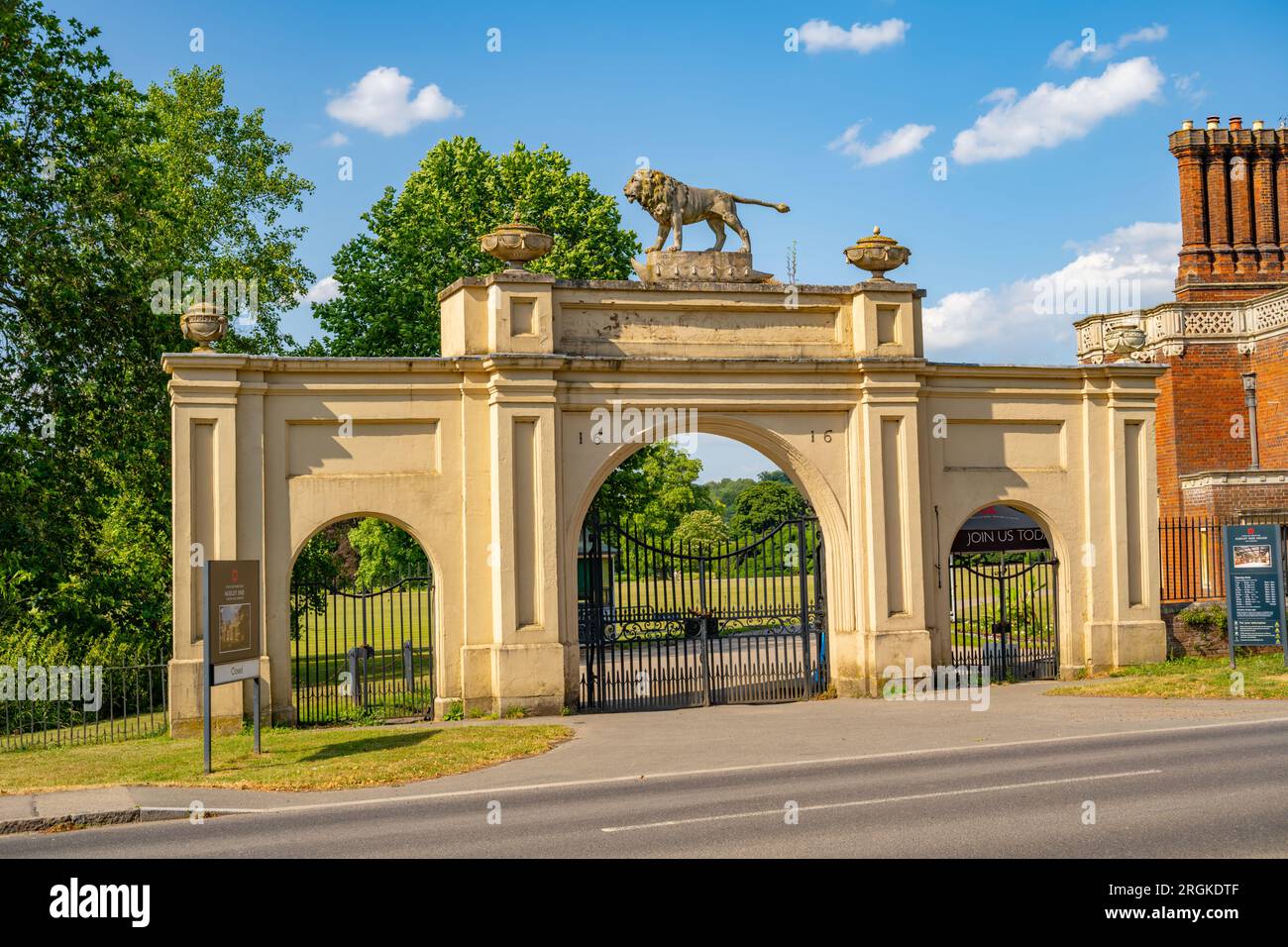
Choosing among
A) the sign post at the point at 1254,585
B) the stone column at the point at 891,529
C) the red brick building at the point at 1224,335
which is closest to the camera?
the stone column at the point at 891,529

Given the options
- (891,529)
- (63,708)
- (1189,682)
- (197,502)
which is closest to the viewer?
(197,502)

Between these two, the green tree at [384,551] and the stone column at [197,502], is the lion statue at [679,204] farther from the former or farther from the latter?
the green tree at [384,551]

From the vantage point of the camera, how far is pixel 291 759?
14.6 m

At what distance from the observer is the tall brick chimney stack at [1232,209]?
3459cm

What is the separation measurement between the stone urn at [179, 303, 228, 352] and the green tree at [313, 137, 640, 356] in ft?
47.7

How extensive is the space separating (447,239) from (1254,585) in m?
22.5

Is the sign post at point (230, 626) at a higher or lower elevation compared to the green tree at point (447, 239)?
lower

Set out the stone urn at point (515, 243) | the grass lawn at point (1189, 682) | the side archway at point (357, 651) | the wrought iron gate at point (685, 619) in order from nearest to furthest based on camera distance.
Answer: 1. the side archway at point (357, 651)
2. the stone urn at point (515, 243)
3. the grass lawn at point (1189, 682)
4. the wrought iron gate at point (685, 619)

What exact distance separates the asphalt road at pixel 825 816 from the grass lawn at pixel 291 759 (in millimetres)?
1400

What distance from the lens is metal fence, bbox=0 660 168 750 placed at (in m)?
18.4

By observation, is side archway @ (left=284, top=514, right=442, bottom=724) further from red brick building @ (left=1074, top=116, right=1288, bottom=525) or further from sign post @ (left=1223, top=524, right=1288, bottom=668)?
red brick building @ (left=1074, top=116, right=1288, bottom=525)

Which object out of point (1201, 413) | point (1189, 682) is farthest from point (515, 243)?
point (1201, 413)

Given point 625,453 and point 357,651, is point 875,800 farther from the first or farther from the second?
point 357,651

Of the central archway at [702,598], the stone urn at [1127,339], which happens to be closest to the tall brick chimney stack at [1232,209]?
the stone urn at [1127,339]
